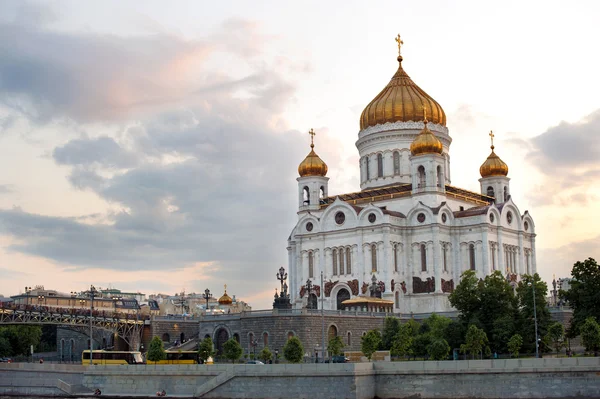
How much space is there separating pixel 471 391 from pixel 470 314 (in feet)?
59.2

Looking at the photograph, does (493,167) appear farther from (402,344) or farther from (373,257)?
(402,344)

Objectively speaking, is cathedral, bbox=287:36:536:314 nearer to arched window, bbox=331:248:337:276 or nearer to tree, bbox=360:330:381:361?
arched window, bbox=331:248:337:276

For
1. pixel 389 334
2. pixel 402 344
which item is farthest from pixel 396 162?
pixel 402 344

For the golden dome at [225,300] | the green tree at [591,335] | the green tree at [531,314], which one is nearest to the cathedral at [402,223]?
the golden dome at [225,300]

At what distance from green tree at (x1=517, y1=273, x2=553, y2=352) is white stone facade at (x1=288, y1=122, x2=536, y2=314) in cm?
1705

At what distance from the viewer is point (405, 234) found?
3361 inches

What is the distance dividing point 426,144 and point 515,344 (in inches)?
1239

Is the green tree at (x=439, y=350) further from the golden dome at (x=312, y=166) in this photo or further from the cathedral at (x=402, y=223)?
the golden dome at (x=312, y=166)

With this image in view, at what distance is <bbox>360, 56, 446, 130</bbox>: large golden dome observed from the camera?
9238 centimetres

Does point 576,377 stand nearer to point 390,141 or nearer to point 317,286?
point 317,286

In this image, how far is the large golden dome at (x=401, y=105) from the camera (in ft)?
303

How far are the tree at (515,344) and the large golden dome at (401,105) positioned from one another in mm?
37916

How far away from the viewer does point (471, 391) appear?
4775cm

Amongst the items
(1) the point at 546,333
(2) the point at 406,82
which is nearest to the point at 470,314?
(1) the point at 546,333
